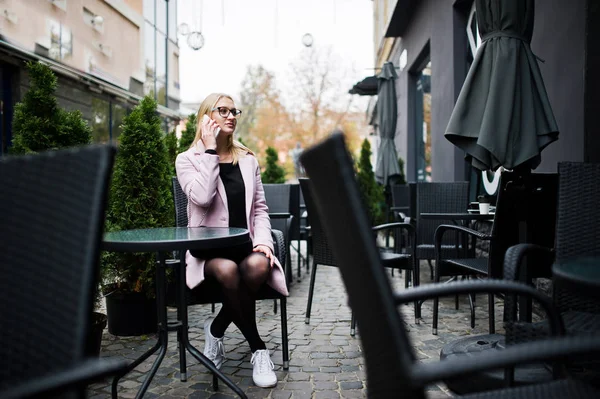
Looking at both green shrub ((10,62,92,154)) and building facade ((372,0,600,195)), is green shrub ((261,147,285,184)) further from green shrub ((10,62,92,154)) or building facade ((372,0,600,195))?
green shrub ((10,62,92,154))

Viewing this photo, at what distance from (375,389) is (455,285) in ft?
1.45

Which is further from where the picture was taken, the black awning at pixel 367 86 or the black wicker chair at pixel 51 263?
the black awning at pixel 367 86

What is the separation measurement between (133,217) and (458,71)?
5.30 meters

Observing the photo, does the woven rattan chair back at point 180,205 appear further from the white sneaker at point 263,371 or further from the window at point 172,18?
the window at point 172,18

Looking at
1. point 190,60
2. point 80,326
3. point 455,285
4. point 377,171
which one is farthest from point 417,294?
point 190,60

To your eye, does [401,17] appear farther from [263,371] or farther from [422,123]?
[263,371]

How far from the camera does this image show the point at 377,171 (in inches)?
329

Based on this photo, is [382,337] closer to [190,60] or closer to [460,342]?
[460,342]

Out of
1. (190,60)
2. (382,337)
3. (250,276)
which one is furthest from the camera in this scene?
(190,60)

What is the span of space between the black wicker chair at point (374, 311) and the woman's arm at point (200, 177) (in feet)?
6.28

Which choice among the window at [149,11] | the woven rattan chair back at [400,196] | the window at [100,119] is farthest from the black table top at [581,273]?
the window at [149,11]

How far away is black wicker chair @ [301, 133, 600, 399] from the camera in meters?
0.87

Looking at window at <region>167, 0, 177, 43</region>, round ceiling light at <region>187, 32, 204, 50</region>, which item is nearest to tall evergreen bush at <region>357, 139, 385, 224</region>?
round ceiling light at <region>187, 32, 204, 50</region>

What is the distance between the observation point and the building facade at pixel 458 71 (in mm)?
3711
